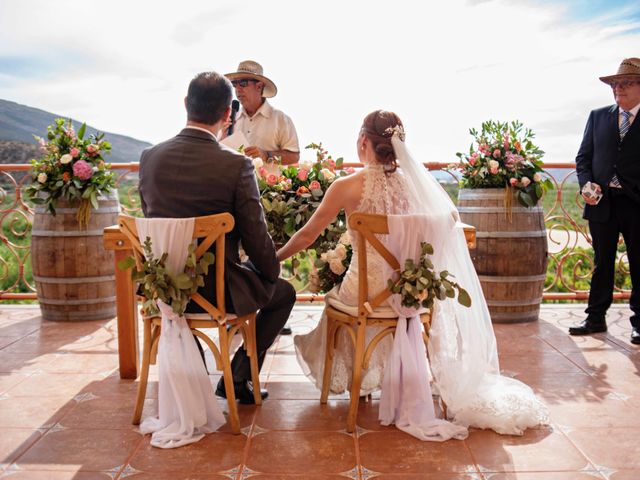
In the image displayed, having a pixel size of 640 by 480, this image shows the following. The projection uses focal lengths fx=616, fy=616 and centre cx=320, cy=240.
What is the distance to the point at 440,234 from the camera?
248 cm

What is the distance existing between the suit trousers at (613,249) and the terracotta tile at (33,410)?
3.26 m

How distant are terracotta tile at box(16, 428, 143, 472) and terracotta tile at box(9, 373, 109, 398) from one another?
51cm

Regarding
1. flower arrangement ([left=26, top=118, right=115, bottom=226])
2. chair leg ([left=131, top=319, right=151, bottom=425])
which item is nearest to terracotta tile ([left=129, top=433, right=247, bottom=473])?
chair leg ([left=131, top=319, right=151, bottom=425])

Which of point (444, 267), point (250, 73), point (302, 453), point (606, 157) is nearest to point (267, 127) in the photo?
point (250, 73)

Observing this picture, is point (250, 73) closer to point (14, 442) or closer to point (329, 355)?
point (329, 355)

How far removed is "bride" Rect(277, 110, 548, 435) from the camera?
8.36 ft

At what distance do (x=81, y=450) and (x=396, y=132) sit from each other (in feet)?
5.79

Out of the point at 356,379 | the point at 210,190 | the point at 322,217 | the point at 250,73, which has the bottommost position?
the point at 356,379

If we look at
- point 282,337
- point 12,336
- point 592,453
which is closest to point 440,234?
point 592,453

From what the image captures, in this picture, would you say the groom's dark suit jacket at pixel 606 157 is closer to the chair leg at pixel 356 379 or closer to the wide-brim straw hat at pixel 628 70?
A: the wide-brim straw hat at pixel 628 70

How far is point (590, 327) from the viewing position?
4.07 m

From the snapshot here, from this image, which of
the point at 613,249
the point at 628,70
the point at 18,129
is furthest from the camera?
the point at 18,129

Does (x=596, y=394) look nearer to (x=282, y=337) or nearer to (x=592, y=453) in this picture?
(x=592, y=453)

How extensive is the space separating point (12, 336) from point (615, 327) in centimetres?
404
